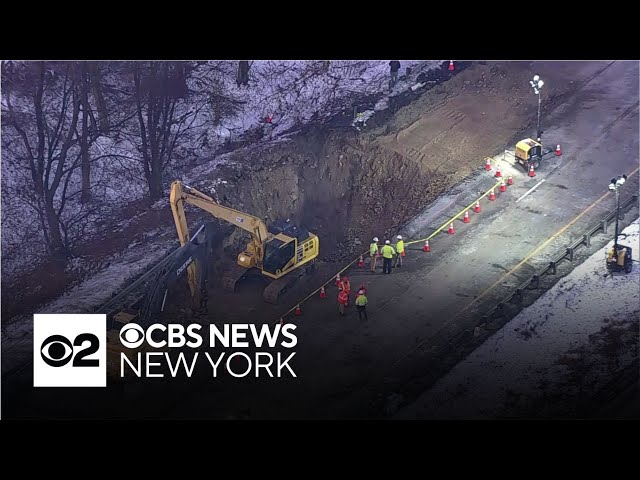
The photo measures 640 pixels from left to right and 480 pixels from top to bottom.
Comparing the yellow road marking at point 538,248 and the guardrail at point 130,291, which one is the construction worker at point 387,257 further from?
the guardrail at point 130,291

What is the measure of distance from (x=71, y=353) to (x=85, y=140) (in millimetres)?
4657

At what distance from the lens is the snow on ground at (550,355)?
1182 inches

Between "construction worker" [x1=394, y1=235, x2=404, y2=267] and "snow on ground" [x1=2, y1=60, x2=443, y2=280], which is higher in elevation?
"snow on ground" [x1=2, y1=60, x2=443, y2=280]

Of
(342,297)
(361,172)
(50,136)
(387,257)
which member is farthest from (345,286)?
(50,136)

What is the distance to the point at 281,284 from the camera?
31.8 m

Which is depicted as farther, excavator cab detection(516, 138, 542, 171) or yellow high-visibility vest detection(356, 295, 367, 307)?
excavator cab detection(516, 138, 542, 171)

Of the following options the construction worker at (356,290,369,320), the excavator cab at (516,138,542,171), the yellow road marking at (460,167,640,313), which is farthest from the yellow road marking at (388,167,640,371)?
the excavator cab at (516,138,542,171)

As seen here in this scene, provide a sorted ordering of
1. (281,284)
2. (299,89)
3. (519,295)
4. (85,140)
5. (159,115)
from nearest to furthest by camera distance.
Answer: (85,140), (281,284), (519,295), (159,115), (299,89)

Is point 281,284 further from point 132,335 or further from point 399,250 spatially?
point 132,335

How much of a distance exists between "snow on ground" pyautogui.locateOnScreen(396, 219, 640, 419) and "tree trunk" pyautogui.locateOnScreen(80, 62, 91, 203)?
27.1 feet

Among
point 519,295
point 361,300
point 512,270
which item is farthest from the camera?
point 512,270

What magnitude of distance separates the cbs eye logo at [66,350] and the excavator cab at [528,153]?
11.3 metres

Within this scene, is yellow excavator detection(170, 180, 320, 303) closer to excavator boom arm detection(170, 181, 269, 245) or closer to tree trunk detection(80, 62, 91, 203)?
excavator boom arm detection(170, 181, 269, 245)

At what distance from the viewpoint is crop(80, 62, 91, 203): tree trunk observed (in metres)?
31.2
